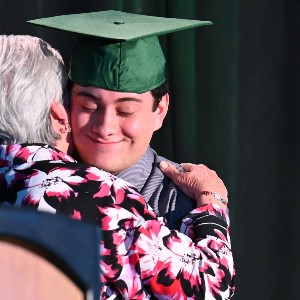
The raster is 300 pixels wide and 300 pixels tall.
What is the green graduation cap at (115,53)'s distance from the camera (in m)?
2.32

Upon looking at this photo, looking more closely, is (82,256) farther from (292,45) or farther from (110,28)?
(292,45)

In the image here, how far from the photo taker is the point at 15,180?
1.91 metres

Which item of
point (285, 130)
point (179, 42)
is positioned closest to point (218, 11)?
point (179, 42)

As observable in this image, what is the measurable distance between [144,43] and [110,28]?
0.33 ft

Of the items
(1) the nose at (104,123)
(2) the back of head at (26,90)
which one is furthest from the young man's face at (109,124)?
(2) the back of head at (26,90)

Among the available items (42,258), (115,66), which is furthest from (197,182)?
(42,258)

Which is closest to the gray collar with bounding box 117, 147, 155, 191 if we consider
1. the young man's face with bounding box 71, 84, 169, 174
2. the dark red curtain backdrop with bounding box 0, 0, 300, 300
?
the young man's face with bounding box 71, 84, 169, 174

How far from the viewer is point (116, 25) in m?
2.35

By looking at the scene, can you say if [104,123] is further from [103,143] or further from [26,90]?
[26,90]

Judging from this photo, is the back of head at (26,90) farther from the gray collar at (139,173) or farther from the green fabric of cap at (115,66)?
the gray collar at (139,173)

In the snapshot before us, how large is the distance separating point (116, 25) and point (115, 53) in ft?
0.26

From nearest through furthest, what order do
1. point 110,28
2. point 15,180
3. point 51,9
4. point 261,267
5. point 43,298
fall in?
point 43,298 → point 15,180 → point 110,28 → point 51,9 → point 261,267

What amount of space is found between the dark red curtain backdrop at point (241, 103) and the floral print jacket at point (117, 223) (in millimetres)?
1039

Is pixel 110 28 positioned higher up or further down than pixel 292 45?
higher up
